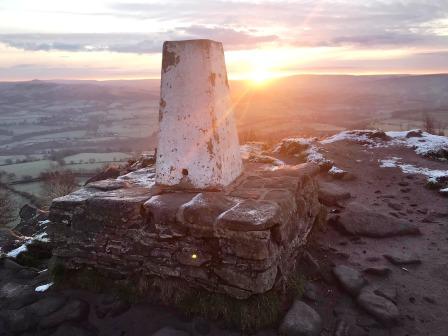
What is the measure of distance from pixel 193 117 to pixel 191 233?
1.91m

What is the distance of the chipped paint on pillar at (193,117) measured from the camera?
580cm

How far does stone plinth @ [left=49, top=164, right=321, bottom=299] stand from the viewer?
188 inches

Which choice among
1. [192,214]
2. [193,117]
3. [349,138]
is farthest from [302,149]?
[192,214]

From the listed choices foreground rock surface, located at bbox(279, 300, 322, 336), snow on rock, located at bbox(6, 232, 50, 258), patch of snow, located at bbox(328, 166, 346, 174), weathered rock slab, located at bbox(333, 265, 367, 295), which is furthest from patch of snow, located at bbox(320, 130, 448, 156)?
snow on rock, located at bbox(6, 232, 50, 258)

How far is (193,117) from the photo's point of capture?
5.86 m

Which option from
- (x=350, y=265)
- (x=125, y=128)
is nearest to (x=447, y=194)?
(x=350, y=265)

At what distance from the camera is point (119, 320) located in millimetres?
5129

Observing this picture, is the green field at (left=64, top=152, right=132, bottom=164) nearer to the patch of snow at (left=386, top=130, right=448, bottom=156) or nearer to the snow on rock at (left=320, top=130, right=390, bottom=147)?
the snow on rock at (left=320, top=130, right=390, bottom=147)

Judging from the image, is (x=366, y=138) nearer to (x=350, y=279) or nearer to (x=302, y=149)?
(x=302, y=149)

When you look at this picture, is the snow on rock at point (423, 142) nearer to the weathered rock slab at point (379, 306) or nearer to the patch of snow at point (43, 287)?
the weathered rock slab at point (379, 306)

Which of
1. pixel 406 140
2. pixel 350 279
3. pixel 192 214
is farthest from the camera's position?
pixel 406 140

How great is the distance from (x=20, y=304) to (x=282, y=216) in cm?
423

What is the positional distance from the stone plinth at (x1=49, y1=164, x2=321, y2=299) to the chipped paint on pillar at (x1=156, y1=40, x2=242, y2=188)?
0.36 metres

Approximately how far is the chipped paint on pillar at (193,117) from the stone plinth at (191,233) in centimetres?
36
